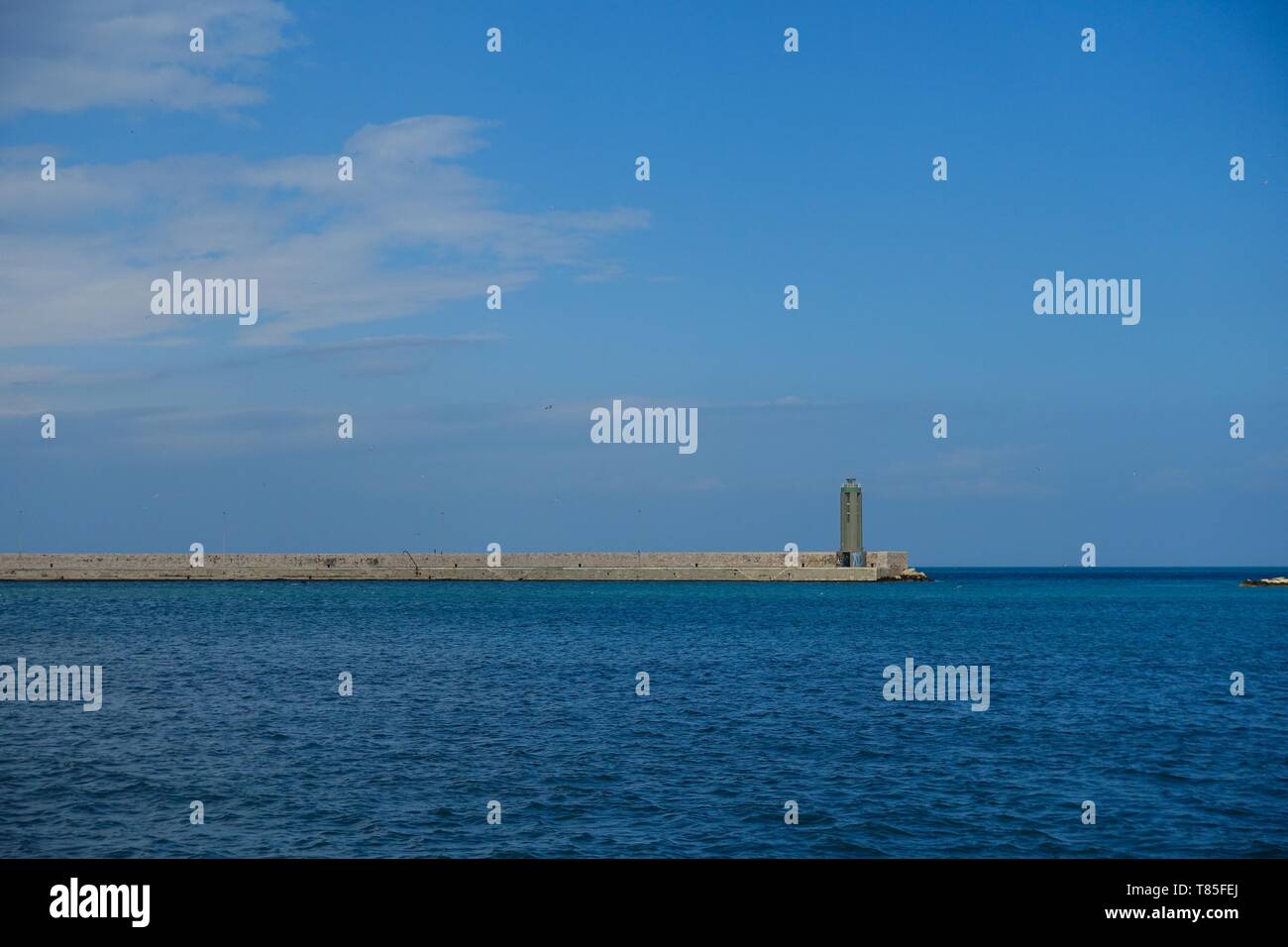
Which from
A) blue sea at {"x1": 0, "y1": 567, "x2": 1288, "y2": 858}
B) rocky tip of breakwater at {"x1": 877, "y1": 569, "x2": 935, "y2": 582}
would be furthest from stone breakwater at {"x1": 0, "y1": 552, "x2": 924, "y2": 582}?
blue sea at {"x1": 0, "y1": 567, "x2": 1288, "y2": 858}

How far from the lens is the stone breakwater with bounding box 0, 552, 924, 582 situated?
13425 cm

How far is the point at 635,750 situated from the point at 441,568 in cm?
11485

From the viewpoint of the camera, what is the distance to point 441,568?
5364 inches

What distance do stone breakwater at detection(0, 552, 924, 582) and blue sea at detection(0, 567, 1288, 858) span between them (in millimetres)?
78129

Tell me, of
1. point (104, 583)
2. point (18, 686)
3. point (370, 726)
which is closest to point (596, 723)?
point (370, 726)

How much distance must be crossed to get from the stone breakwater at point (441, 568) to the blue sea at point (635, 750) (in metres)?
78.1

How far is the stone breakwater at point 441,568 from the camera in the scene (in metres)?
134

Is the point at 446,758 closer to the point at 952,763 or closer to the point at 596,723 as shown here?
the point at 596,723
